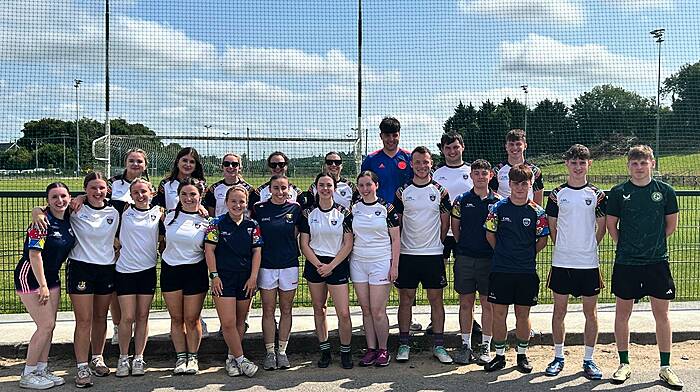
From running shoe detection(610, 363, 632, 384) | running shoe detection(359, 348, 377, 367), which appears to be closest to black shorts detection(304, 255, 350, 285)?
running shoe detection(359, 348, 377, 367)

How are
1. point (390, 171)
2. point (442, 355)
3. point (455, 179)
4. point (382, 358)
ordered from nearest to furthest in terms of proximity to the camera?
point (382, 358), point (442, 355), point (455, 179), point (390, 171)

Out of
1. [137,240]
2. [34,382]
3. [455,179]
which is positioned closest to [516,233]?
[455,179]

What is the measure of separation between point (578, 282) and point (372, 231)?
6.31 feet

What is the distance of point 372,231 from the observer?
5.81 meters

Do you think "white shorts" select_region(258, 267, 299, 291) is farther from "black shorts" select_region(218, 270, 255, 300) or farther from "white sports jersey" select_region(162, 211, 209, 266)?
"white sports jersey" select_region(162, 211, 209, 266)

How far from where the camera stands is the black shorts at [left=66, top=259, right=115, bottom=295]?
17.9 feet

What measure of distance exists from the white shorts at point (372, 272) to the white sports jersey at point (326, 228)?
26cm

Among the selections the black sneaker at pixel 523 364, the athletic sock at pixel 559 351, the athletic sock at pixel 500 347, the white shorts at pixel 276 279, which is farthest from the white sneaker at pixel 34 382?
the athletic sock at pixel 559 351

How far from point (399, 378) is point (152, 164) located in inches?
166

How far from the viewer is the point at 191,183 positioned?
5.66 metres

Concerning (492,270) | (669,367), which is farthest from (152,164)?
(669,367)

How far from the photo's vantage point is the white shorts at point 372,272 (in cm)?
584

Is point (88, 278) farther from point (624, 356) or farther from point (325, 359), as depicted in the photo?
point (624, 356)

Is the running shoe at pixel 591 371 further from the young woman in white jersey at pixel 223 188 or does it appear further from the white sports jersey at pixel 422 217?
the young woman in white jersey at pixel 223 188
